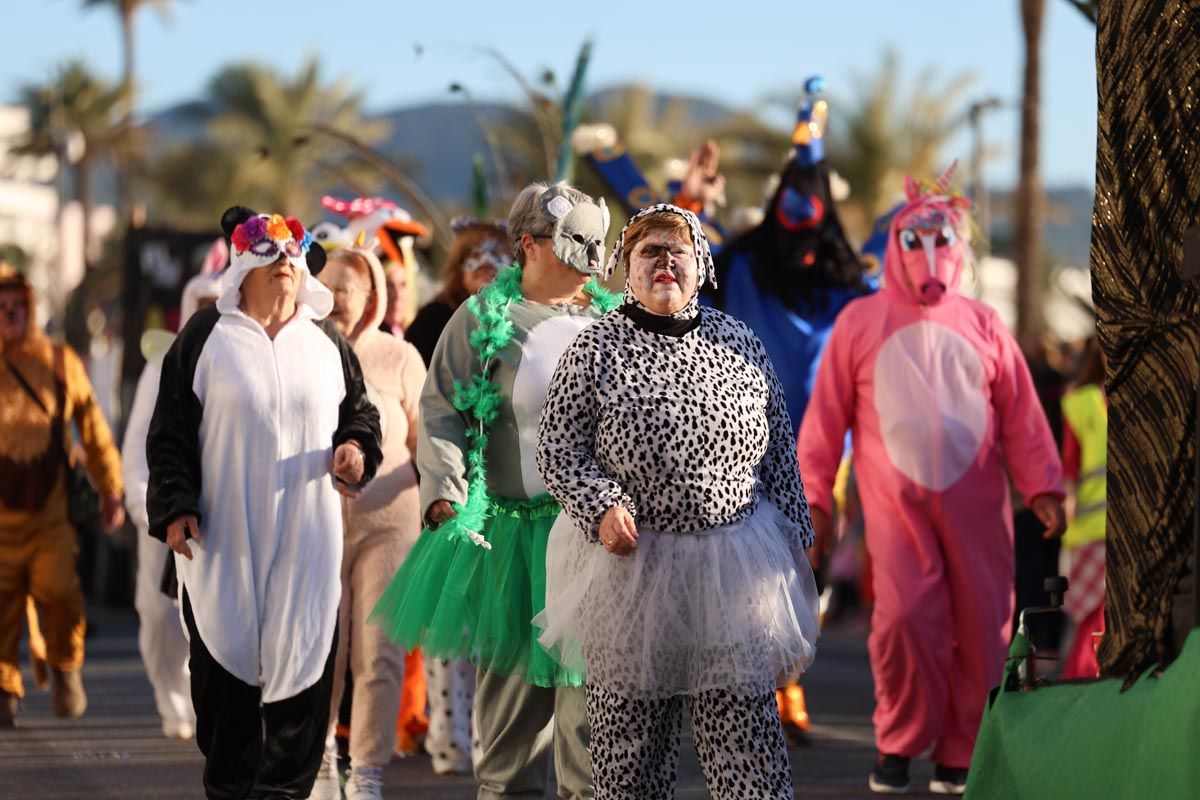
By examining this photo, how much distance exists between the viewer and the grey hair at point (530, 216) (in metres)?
7.60

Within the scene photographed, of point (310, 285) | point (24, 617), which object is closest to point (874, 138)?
point (24, 617)

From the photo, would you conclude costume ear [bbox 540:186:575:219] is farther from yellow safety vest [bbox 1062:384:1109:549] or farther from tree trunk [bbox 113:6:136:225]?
tree trunk [bbox 113:6:136:225]

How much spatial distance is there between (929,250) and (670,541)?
3.73 metres

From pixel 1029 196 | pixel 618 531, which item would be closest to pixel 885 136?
pixel 1029 196

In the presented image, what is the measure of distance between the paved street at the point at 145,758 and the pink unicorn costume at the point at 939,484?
0.53 meters

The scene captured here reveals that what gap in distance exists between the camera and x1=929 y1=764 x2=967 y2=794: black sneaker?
9.55 m

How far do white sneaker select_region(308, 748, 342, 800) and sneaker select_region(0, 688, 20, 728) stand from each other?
3601 millimetres

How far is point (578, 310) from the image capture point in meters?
7.67

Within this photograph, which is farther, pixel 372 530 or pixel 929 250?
pixel 929 250

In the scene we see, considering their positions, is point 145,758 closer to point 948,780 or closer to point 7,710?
point 7,710

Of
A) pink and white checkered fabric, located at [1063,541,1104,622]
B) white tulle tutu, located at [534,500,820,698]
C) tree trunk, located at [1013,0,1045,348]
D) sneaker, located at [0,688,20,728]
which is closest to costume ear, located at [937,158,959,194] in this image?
pink and white checkered fabric, located at [1063,541,1104,622]

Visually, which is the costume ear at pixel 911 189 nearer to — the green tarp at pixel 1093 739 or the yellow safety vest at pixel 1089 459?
the yellow safety vest at pixel 1089 459

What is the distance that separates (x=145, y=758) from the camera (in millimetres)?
10680

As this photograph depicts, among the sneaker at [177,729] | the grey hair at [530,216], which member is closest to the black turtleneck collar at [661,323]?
the grey hair at [530,216]
